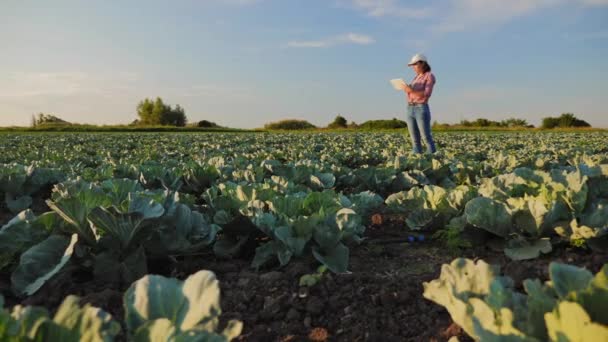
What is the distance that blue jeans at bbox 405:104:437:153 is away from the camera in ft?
31.6

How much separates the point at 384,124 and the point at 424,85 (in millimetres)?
41604

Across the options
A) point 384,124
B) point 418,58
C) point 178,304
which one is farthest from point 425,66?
point 384,124

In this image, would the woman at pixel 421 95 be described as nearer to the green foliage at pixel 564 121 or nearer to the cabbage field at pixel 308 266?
the cabbage field at pixel 308 266

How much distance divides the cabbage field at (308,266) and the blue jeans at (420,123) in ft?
18.8

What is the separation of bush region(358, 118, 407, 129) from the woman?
39.2 m

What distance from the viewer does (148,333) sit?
1.27 m

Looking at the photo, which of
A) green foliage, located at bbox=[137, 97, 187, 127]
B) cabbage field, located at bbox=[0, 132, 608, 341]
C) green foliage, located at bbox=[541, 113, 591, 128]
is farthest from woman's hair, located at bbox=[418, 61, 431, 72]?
green foliage, located at bbox=[137, 97, 187, 127]

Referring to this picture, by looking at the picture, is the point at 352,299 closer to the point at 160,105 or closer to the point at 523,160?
the point at 523,160

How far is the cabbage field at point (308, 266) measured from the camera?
135cm

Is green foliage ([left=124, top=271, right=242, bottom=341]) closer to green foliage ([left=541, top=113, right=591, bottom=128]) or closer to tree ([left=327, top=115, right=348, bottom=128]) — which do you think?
tree ([left=327, top=115, right=348, bottom=128])

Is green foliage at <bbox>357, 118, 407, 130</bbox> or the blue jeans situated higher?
the blue jeans

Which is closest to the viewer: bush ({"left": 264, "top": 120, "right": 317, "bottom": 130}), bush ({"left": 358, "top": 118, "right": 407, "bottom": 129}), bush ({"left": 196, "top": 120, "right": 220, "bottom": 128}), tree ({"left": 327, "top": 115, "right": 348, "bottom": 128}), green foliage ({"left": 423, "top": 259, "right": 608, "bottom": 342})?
green foliage ({"left": 423, "top": 259, "right": 608, "bottom": 342})

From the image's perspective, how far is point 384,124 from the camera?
5050 cm

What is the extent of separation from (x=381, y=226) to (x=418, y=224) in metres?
0.50
